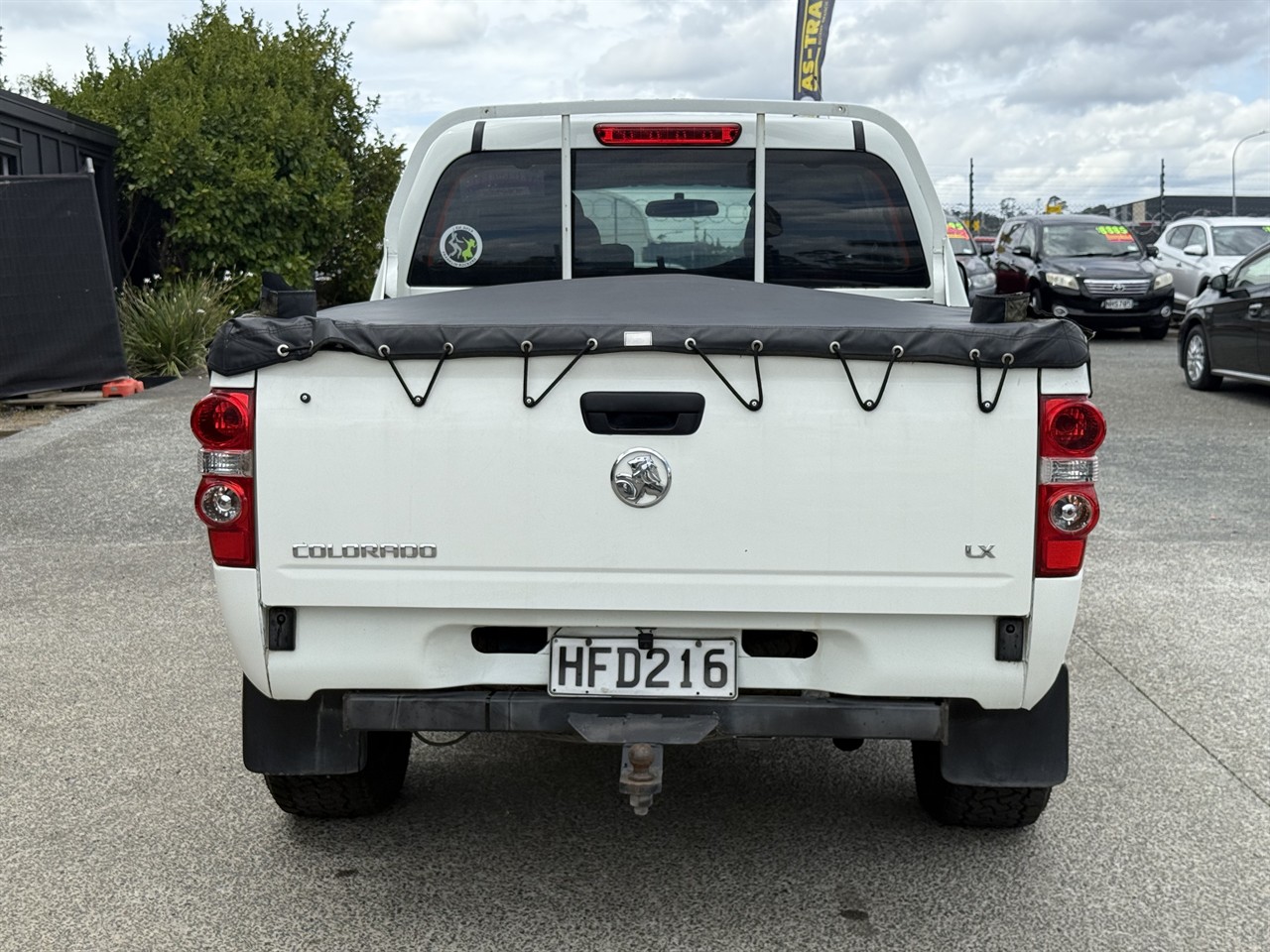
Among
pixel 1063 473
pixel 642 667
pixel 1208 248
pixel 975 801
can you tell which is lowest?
pixel 975 801

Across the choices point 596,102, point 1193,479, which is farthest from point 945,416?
point 1193,479

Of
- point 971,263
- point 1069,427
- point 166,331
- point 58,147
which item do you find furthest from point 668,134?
point 971,263

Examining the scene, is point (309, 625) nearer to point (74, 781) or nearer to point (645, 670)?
point (645, 670)

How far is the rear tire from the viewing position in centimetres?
1556

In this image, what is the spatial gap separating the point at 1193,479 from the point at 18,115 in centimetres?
1203

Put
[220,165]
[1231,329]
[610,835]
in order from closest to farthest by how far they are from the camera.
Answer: [610,835] → [1231,329] → [220,165]

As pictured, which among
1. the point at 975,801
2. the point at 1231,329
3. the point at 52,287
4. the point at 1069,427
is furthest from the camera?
the point at 1231,329

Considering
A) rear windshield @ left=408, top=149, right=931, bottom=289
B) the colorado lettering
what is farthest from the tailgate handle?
rear windshield @ left=408, top=149, right=931, bottom=289

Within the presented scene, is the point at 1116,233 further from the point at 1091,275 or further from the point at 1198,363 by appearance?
the point at 1198,363

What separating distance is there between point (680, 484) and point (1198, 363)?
13.7 metres

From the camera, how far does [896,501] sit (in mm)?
3436

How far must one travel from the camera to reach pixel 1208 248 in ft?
72.2

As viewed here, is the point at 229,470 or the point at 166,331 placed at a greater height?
the point at 229,470

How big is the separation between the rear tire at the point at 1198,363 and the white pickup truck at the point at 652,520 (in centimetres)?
1292
